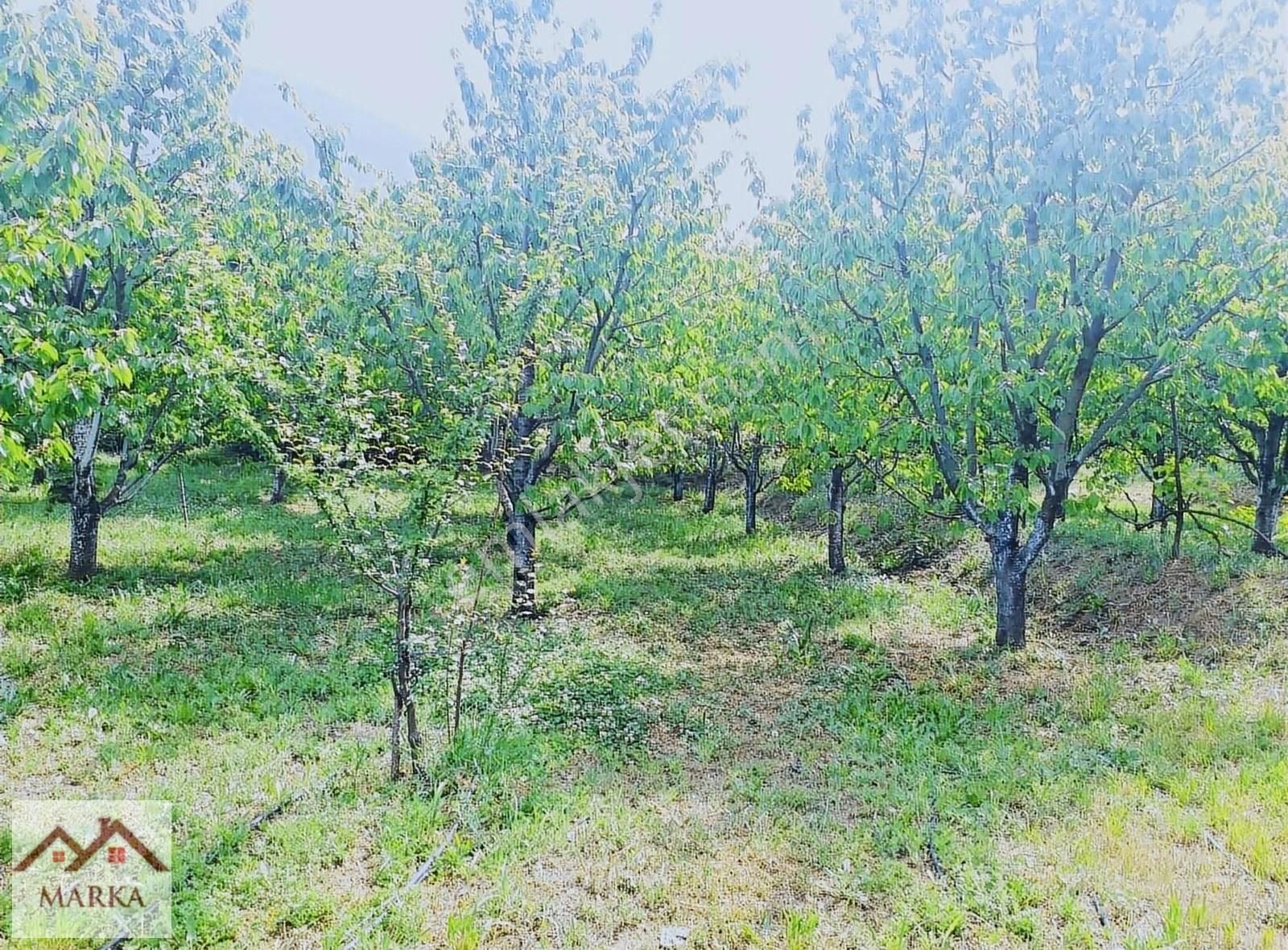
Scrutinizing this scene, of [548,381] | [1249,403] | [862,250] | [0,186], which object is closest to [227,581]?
[548,381]

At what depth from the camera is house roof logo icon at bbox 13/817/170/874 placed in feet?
13.7

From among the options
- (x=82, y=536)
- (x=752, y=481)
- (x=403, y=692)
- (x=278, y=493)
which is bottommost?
(x=403, y=692)

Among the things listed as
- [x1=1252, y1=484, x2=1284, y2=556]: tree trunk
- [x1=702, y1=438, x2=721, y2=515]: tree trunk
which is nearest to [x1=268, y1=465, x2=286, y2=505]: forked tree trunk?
[x1=702, y1=438, x2=721, y2=515]: tree trunk

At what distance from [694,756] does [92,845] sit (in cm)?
408

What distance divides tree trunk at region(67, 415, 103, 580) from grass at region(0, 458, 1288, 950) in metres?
0.41

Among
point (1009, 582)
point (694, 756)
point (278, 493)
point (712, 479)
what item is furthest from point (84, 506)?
point (712, 479)

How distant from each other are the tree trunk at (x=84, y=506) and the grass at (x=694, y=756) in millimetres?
415

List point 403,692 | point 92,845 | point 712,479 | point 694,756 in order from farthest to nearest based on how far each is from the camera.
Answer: point 712,479, point 694,756, point 403,692, point 92,845

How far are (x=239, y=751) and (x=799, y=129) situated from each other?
25.3 feet

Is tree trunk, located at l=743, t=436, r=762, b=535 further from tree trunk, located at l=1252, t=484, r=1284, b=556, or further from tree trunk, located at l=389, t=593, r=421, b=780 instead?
tree trunk, located at l=389, t=593, r=421, b=780

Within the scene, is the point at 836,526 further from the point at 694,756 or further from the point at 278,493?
the point at 278,493

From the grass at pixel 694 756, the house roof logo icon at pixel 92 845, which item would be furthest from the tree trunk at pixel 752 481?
the house roof logo icon at pixel 92 845

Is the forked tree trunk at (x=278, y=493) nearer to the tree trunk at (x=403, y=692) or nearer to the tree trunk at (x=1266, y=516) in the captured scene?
the tree trunk at (x=403, y=692)

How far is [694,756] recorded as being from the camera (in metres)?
6.07
